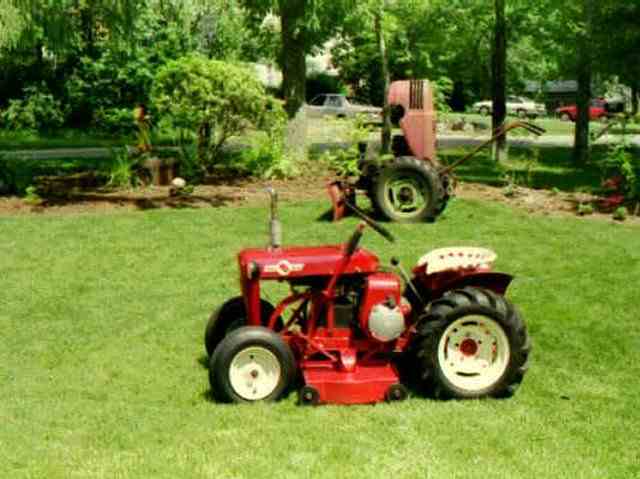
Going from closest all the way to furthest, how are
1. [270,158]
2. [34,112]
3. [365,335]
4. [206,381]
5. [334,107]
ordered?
1. [365,335]
2. [206,381]
3. [270,158]
4. [34,112]
5. [334,107]

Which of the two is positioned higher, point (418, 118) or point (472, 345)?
point (418, 118)

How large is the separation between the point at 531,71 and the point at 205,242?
45535 millimetres

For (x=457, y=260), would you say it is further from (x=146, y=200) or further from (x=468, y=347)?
(x=146, y=200)

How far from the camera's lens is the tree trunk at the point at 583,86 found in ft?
61.9

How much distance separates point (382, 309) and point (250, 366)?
0.94 m

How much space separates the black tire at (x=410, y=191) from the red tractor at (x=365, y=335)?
18.7 feet

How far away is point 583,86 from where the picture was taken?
21.2m

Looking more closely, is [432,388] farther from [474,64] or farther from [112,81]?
[474,64]

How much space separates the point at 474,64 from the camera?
5047 centimetres

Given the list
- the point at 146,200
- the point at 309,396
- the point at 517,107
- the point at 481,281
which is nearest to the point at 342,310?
the point at 309,396

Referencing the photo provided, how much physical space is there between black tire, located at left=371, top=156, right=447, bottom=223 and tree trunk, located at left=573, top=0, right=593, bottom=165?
715cm

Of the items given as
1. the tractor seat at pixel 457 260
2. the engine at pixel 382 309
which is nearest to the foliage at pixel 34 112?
the tractor seat at pixel 457 260

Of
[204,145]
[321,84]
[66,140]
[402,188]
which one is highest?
[321,84]

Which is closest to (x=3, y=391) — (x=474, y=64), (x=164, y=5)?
(x=164, y=5)
